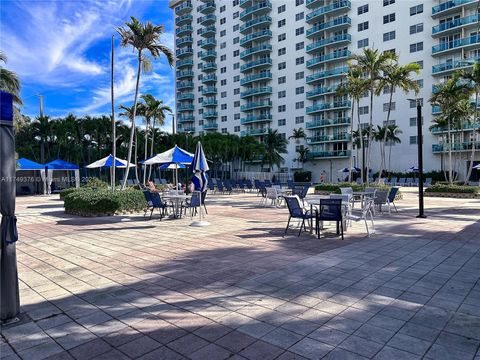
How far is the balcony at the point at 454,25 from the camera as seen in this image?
40.5m

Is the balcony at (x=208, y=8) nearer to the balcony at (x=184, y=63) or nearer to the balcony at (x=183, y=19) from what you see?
the balcony at (x=183, y=19)

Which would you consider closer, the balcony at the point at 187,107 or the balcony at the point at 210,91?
the balcony at the point at 210,91

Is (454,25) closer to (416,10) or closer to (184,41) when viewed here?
(416,10)

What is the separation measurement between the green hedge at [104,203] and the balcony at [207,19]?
65621 mm

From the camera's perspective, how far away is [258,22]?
204ft

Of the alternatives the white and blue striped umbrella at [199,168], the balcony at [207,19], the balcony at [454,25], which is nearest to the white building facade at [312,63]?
the balcony at [454,25]

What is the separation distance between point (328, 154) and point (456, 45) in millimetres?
20999

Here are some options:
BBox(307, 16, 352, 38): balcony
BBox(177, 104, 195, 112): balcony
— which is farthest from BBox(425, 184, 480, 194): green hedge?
BBox(177, 104, 195, 112): balcony

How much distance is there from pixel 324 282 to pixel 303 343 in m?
1.87

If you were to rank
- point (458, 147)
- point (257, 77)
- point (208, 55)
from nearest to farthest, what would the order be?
point (458, 147) < point (257, 77) < point (208, 55)

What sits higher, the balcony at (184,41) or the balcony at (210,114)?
the balcony at (184,41)

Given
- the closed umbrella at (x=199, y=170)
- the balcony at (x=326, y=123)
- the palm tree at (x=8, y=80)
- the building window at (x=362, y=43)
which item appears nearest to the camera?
the closed umbrella at (x=199, y=170)

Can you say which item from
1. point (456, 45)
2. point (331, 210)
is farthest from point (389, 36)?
point (331, 210)

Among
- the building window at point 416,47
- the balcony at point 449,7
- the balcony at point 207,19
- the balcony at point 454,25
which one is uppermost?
the balcony at point 207,19
